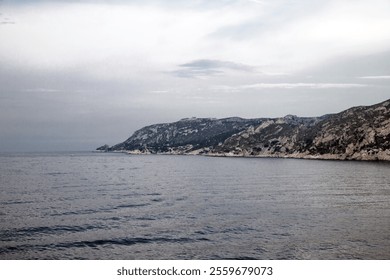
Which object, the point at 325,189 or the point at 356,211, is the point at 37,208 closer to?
the point at 356,211

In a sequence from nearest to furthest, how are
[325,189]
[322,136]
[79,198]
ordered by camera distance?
[79,198] → [325,189] → [322,136]

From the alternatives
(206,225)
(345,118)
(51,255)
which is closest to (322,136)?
(345,118)

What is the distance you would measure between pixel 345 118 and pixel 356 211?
151668mm

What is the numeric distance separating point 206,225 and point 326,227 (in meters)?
10.4

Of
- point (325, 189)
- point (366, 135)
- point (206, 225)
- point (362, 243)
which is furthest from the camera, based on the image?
point (366, 135)

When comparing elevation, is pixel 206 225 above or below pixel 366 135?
below

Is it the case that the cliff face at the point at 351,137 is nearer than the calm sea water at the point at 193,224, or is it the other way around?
the calm sea water at the point at 193,224

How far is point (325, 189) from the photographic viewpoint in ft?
197

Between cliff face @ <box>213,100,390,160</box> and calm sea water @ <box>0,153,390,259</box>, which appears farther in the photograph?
cliff face @ <box>213,100,390,160</box>

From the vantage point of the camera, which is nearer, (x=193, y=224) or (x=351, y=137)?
(x=193, y=224)

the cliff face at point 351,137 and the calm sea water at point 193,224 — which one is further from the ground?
the cliff face at point 351,137

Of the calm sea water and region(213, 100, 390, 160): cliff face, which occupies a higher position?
region(213, 100, 390, 160): cliff face

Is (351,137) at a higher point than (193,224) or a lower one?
higher

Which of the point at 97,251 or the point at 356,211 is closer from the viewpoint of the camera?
the point at 97,251
